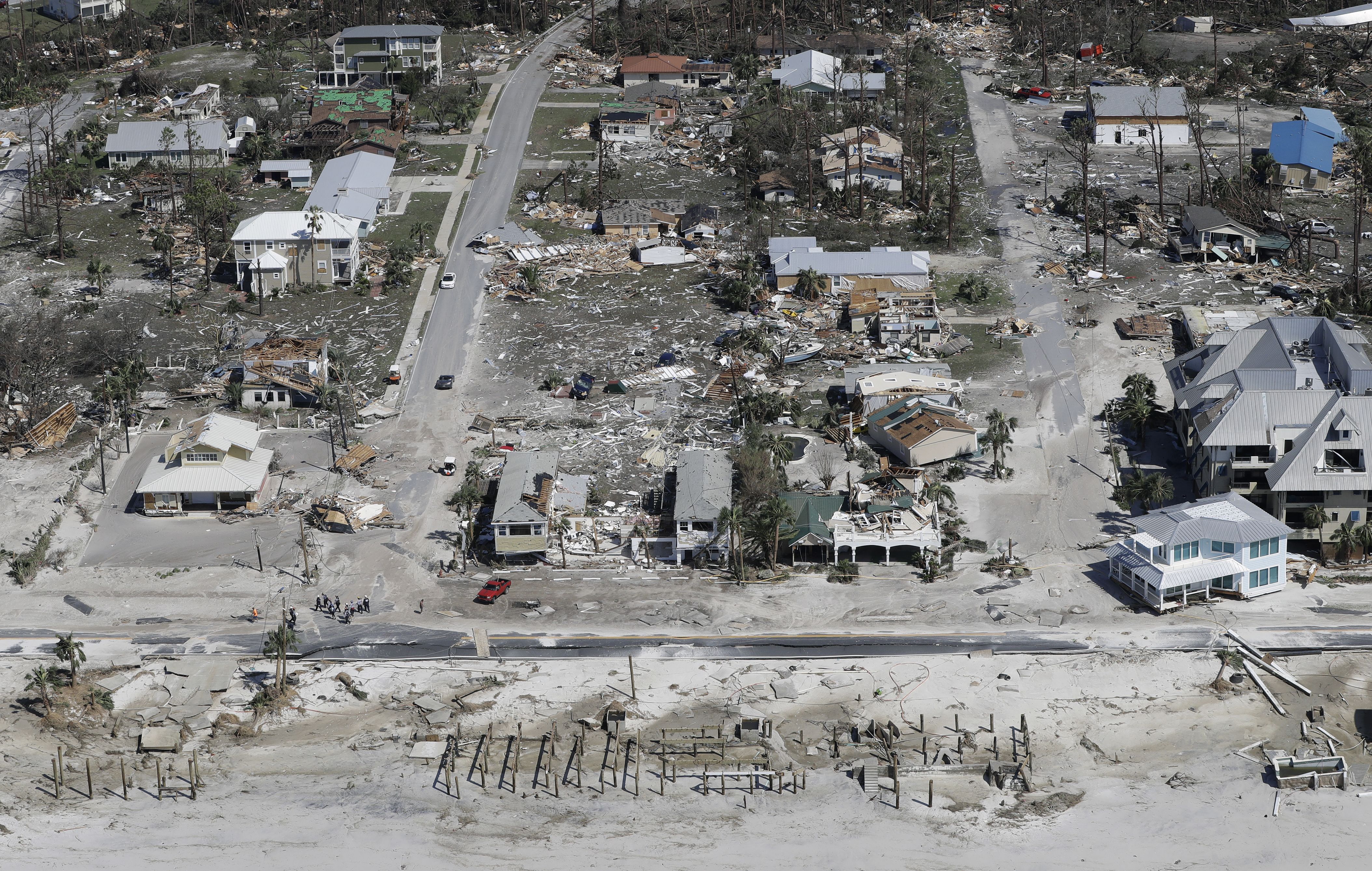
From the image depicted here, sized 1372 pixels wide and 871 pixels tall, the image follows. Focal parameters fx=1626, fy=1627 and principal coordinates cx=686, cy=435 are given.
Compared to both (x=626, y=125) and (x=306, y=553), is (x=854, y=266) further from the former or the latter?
(x=306, y=553)

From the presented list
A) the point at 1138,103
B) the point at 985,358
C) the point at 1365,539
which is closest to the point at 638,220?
the point at 985,358

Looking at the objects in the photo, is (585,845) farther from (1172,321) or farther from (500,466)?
(1172,321)

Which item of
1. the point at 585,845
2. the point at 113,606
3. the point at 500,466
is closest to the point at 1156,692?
the point at 585,845

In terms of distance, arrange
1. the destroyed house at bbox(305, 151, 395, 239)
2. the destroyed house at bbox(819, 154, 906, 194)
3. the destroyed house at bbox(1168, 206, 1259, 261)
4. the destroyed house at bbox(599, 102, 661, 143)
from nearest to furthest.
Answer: the destroyed house at bbox(1168, 206, 1259, 261) < the destroyed house at bbox(305, 151, 395, 239) < the destroyed house at bbox(819, 154, 906, 194) < the destroyed house at bbox(599, 102, 661, 143)

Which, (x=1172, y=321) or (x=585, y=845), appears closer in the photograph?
(x=585, y=845)

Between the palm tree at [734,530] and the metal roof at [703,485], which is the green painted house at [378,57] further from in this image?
the palm tree at [734,530]

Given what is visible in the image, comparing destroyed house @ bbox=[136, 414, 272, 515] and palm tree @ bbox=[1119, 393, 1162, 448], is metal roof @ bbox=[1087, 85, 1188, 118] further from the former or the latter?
destroyed house @ bbox=[136, 414, 272, 515]

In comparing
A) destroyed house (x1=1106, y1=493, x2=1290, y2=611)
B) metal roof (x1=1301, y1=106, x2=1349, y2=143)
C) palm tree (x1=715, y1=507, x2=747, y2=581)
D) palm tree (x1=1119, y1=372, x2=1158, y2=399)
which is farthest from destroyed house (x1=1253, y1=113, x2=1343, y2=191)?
palm tree (x1=715, y1=507, x2=747, y2=581)
